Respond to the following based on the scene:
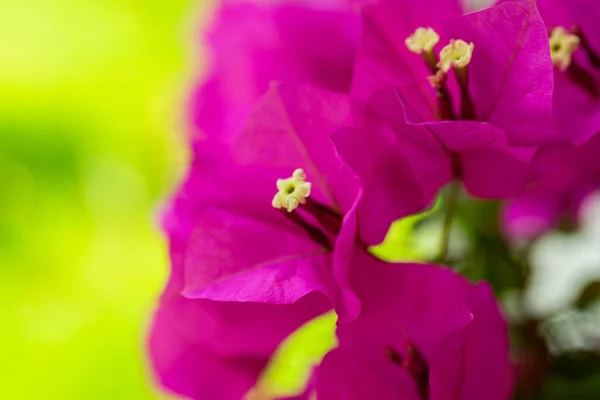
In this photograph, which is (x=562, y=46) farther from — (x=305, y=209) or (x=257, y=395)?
(x=257, y=395)

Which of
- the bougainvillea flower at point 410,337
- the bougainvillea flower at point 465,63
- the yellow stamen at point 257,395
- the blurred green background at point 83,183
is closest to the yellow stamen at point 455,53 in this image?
the bougainvillea flower at point 465,63

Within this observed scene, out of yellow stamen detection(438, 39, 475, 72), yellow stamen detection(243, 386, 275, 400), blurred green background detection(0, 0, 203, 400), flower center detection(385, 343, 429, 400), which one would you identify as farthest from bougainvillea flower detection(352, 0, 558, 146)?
blurred green background detection(0, 0, 203, 400)

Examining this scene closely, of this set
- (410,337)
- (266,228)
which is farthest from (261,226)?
(410,337)

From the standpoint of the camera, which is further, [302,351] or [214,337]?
[302,351]

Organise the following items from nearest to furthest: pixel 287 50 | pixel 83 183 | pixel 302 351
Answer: pixel 287 50 < pixel 302 351 < pixel 83 183

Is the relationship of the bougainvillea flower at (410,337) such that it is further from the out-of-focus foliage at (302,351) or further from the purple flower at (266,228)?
the out-of-focus foliage at (302,351)

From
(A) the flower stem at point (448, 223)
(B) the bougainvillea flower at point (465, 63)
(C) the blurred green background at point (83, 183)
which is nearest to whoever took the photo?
(B) the bougainvillea flower at point (465, 63)

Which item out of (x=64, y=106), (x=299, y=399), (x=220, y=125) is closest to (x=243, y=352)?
(x=299, y=399)

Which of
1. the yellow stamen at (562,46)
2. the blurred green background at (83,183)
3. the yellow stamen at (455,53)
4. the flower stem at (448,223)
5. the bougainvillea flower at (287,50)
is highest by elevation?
Result: the yellow stamen at (455,53)
